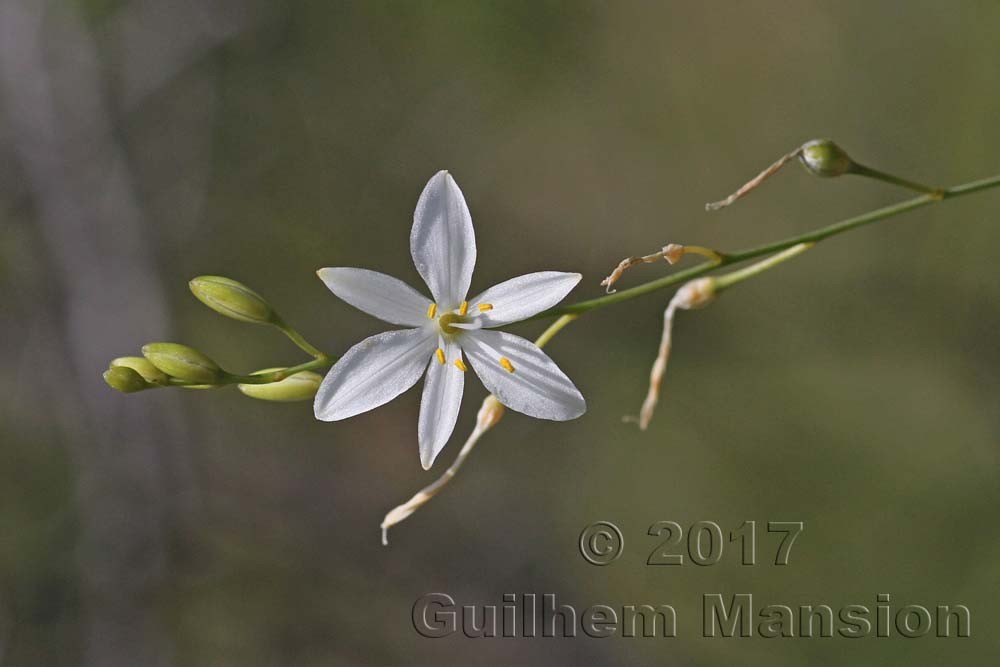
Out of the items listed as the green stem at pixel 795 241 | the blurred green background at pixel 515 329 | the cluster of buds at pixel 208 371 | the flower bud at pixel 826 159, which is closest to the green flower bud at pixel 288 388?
the cluster of buds at pixel 208 371

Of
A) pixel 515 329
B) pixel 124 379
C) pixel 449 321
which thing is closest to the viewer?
pixel 124 379

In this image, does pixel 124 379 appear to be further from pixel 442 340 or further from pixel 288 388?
pixel 442 340

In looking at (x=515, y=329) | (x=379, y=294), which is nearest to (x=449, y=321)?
(x=379, y=294)

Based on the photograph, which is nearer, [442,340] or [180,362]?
[180,362]

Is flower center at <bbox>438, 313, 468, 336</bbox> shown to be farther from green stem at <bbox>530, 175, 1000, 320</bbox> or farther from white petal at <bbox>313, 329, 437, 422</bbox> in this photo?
green stem at <bbox>530, 175, 1000, 320</bbox>

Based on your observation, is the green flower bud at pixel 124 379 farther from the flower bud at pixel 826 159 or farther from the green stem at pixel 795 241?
the flower bud at pixel 826 159

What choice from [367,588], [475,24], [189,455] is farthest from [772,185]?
[189,455]
